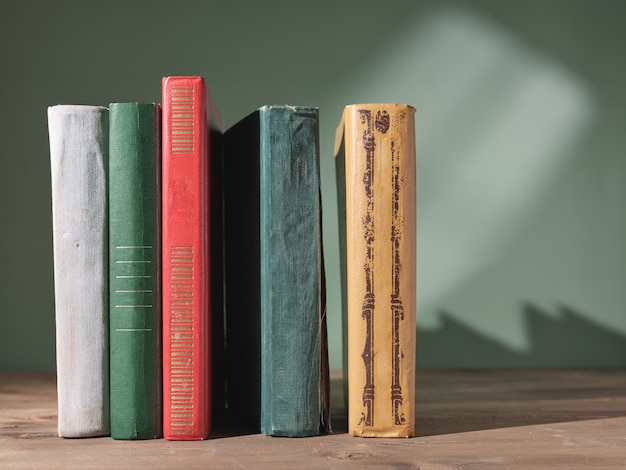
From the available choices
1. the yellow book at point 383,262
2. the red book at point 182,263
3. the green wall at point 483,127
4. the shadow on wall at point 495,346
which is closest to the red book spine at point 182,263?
the red book at point 182,263

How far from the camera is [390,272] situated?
646 mm

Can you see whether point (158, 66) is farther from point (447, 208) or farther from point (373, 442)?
point (373, 442)

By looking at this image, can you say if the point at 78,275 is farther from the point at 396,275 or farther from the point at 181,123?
the point at 396,275

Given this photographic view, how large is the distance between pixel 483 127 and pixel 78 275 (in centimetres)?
69

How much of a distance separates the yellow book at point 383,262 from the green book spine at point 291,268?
0.13 feet

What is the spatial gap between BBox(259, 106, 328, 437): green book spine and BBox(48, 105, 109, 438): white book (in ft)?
0.52

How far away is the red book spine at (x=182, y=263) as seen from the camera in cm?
64

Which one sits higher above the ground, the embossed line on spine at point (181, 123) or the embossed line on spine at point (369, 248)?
the embossed line on spine at point (181, 123)

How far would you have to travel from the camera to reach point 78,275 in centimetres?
65

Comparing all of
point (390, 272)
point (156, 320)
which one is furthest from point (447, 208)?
point (156, 320)

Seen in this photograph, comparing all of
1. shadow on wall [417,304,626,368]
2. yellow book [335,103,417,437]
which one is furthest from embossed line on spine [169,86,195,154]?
shadow on wall [417,304,626,368]

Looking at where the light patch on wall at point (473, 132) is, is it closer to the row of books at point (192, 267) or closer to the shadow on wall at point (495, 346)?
the shadow on wall at point (495, 346)

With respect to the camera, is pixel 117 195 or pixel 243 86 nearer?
pixel 117 195

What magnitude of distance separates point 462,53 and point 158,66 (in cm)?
48
